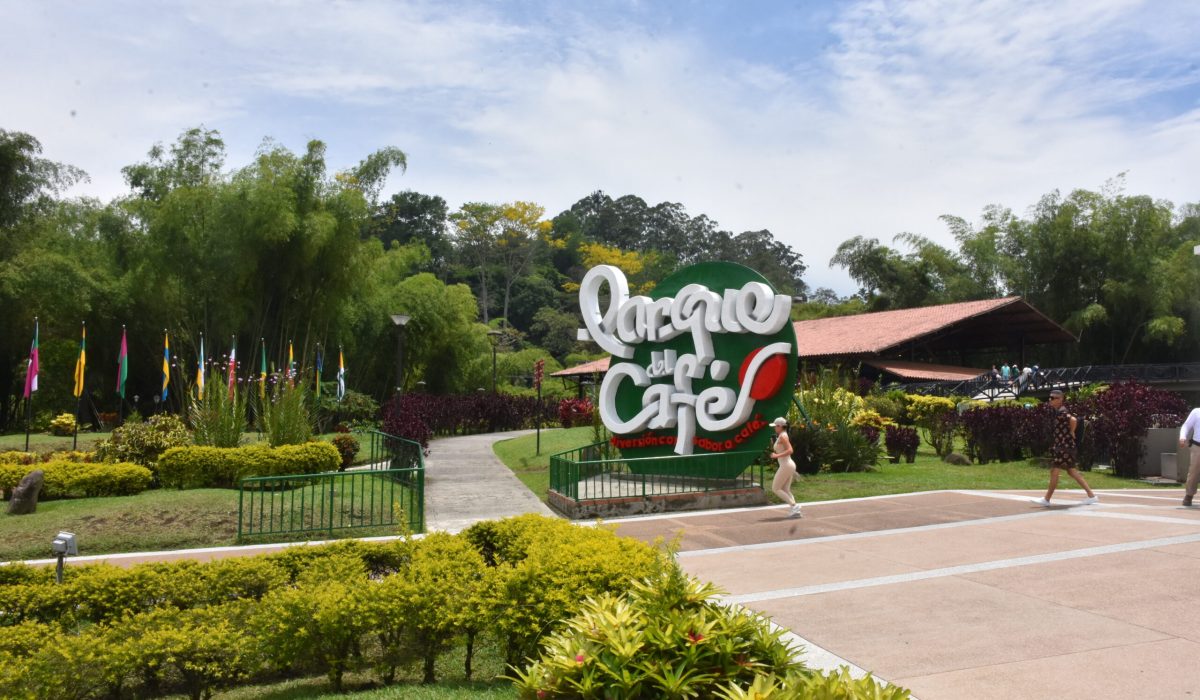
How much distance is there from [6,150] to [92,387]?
27.7 feet

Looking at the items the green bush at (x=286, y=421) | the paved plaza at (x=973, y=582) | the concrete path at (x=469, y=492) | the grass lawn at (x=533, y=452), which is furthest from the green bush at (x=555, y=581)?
the green bush at (x=286, y=421)

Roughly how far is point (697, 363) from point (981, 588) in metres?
7.72

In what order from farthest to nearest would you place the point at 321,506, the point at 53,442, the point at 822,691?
1. the point at 53,442
2. the point at 321,506
3. the point at 822,691

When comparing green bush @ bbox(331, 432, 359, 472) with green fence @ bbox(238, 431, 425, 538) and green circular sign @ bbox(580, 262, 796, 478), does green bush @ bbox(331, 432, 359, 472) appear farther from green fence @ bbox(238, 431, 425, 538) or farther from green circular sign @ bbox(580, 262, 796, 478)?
green circular sign @ bbox(580, 262, 796, 478)

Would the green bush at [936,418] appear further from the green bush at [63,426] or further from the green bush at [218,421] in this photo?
the green bush at [63,426]

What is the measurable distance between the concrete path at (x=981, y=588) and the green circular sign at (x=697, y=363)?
251cm

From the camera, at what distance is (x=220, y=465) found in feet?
41.9

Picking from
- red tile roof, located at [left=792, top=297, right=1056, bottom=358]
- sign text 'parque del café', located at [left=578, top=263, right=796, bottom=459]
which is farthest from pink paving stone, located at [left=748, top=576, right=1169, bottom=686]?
red tile roof, located at [left=792, top=297, right=1056, bottom=358]

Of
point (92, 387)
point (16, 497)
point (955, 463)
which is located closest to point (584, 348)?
point (92, 387)

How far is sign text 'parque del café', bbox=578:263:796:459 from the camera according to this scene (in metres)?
13.0

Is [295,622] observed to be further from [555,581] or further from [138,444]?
[138,444]

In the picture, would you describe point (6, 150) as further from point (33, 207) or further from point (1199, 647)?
point (1199, 647)

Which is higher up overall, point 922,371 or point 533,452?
point 922,371

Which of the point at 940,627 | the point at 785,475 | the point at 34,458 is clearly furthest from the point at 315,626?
the point at 34,458
